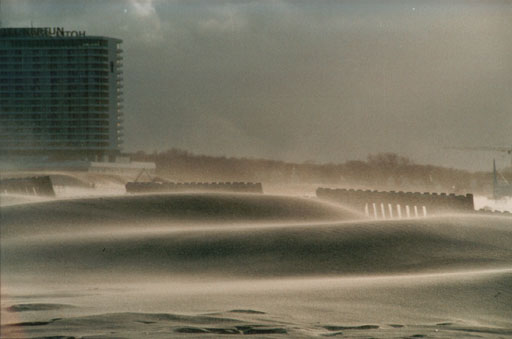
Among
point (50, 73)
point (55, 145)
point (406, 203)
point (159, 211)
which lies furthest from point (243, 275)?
point (55, 145)

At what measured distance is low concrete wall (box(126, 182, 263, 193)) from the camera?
3956cm

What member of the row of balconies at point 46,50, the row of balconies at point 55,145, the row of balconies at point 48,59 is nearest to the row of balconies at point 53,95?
Result: the row of balconies at point 48,59

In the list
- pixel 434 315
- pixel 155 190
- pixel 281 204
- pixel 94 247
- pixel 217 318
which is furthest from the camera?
pixel 155 190

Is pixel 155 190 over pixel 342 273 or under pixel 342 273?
over

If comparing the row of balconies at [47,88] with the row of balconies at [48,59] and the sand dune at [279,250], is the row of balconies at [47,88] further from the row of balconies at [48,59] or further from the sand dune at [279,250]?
the sand dune at [279,250]

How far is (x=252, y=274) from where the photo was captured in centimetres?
1648

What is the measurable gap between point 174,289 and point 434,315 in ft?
13.6

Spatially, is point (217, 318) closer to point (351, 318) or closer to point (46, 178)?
point (351, 318)

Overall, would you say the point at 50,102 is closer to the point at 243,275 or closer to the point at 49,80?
the point at 49,80

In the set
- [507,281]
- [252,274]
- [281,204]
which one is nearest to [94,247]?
[252,274]

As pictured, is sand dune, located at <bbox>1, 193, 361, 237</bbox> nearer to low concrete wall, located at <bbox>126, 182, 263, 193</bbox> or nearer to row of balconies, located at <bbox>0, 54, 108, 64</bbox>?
low concrete wall, located at <bbox>126, 182, 263, 193</bbox>

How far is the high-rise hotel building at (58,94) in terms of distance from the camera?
155 metres

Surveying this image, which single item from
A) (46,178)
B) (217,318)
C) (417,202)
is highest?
(46,178)

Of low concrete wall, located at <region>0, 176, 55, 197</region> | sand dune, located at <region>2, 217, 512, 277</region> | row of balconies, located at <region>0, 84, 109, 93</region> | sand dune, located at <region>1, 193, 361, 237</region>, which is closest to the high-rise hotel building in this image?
row of balconies, located at <region>0, 84, 109, 93</region>
